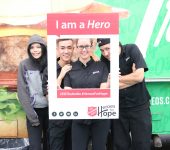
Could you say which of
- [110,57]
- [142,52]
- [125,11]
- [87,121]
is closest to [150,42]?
[142,52]

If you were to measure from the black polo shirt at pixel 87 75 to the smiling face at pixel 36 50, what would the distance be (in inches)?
18.3

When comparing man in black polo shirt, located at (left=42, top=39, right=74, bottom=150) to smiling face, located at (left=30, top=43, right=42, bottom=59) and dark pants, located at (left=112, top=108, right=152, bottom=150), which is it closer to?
smiling face, located at (left=30, top=43, right=42, bottom=59)

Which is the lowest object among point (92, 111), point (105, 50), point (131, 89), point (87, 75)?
point (92, 111)

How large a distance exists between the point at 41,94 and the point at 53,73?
1.52 ft

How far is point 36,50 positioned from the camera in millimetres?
4125

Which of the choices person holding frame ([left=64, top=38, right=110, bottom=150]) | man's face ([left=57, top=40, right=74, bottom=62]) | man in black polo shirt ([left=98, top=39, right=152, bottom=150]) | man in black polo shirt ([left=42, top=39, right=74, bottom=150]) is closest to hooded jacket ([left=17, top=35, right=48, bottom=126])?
man in black polo shirt ([left=42, top=39, right=74, bottom=150])

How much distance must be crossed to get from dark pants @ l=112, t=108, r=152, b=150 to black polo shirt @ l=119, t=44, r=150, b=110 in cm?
8

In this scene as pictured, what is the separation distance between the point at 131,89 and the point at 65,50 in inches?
31.5

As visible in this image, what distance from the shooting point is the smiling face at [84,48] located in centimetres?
377

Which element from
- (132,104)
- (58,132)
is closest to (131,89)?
(132,104)

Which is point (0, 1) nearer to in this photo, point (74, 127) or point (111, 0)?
point (111, 0)

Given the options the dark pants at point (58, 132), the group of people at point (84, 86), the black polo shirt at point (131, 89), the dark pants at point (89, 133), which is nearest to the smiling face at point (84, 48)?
the group of people at point (84, 86)

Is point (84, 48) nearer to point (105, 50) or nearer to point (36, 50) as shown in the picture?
point (105, 50)

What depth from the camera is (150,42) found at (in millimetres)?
4340
